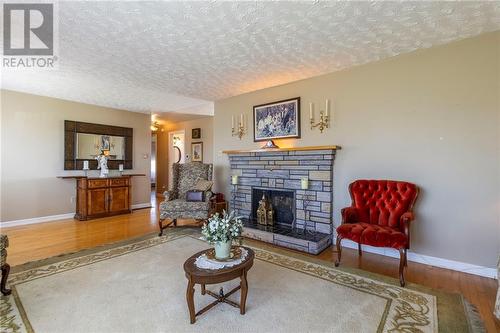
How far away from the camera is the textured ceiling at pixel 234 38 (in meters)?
2.13

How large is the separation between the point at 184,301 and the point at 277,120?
9.99 ft

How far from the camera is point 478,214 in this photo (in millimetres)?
2600

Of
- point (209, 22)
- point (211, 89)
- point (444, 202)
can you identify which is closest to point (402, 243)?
point (444, 202)

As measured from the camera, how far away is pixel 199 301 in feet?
6.71

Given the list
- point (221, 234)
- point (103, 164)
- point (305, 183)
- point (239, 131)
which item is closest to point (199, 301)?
point (221, 234)

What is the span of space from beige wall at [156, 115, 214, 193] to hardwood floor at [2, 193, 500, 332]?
95.7 inches

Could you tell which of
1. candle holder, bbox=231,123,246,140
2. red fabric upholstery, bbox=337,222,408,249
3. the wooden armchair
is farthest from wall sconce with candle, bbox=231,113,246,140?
red fabric upholstery, bbox=337,222,408,249

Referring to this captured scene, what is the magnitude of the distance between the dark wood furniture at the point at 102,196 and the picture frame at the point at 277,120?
3228mm

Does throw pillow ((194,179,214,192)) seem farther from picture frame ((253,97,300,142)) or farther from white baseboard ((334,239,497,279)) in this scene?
white baseboard ((334,239,497,279))

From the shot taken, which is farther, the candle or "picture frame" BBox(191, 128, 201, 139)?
"picture frame" BBox(191, 128, 201, 139)

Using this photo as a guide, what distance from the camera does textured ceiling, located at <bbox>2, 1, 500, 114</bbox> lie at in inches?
83.7

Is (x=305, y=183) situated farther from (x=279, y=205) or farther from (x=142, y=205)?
(x=142, y=205)

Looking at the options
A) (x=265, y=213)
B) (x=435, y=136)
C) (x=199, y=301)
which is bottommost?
(x=199, y=301)

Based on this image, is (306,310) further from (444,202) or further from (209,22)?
(209,22)
